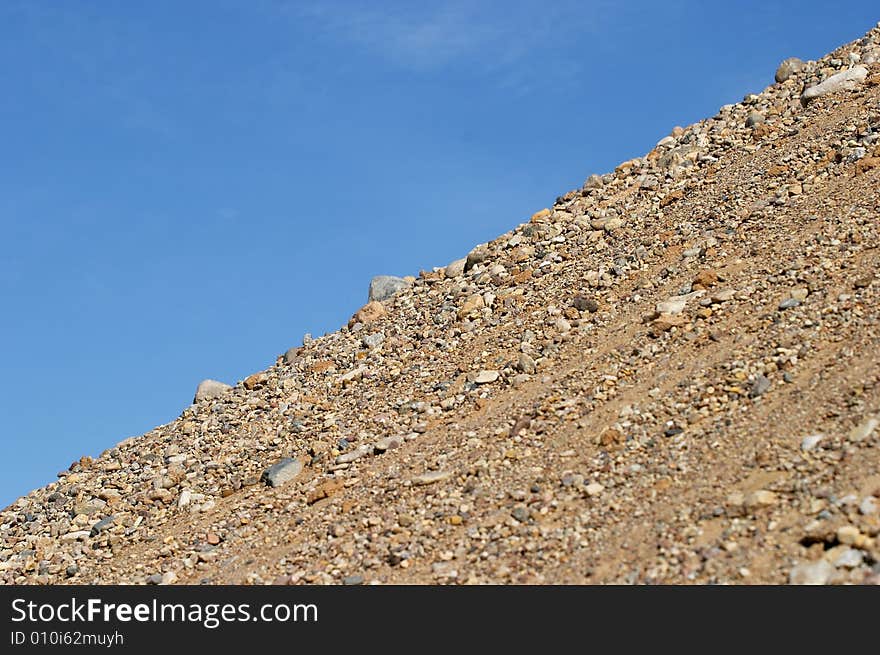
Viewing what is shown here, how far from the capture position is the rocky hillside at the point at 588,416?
10180mm

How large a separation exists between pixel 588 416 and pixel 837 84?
1065cm

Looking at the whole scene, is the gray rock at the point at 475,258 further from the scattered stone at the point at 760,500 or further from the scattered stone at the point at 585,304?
the scattered stone at the point at 760,500

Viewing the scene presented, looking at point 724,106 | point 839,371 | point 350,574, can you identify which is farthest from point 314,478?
point 724,106

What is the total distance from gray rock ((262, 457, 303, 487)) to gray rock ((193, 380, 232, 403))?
4.93 metres

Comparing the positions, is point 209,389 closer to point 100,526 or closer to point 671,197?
point 100,526

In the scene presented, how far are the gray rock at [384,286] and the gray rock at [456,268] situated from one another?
1.04 metres

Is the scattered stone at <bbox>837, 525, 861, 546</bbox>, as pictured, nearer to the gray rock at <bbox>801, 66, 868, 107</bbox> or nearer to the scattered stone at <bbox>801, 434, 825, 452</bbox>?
the scattered stone at <bbox>801, 434, 825, 452</bbox>

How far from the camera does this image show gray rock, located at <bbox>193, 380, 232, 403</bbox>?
19.2m

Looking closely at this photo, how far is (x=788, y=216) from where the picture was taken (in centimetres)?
1575

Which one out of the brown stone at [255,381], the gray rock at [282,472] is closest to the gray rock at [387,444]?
the gray rock at [282,472]

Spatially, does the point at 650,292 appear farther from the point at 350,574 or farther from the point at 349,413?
the point at 350,574

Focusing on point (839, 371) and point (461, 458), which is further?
point (461, 458)

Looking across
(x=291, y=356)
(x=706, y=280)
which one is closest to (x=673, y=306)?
(x=706, y=280)

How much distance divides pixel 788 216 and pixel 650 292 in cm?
244
